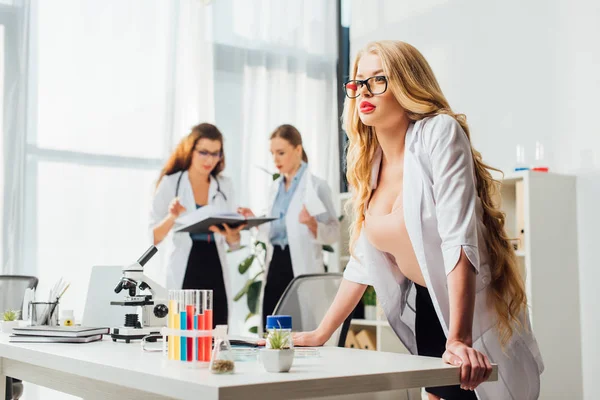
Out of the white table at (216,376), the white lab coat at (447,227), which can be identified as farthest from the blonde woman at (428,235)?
the white table at (216,376)

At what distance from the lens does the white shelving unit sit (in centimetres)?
361

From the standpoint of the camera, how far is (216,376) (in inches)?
47.3

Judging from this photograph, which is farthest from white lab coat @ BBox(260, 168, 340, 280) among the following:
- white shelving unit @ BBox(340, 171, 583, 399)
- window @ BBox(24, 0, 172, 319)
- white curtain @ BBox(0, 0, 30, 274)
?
white curtain @ BBox(0, 0, 30, 274)

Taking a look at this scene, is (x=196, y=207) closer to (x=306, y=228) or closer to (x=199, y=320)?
(x=306, y=228)

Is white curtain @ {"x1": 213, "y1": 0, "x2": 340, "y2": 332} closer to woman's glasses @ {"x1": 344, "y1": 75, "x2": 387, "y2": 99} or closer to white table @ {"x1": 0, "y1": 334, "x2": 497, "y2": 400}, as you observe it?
woman's glasses @ {"x1": 344, "y1": 75, "x2": 387, "y2": 99}

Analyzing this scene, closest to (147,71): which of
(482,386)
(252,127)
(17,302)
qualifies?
(252,127)

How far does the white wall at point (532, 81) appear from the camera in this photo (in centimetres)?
375

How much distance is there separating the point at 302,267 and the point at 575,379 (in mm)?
1768

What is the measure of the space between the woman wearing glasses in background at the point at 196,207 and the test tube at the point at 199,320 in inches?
113

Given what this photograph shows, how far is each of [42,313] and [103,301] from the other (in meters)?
0.24

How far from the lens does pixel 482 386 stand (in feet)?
5.52

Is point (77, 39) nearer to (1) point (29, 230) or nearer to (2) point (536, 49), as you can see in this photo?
(1) point (29, 230)

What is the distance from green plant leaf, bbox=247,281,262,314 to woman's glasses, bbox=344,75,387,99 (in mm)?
3267

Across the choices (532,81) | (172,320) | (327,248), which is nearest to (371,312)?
(327,248)
